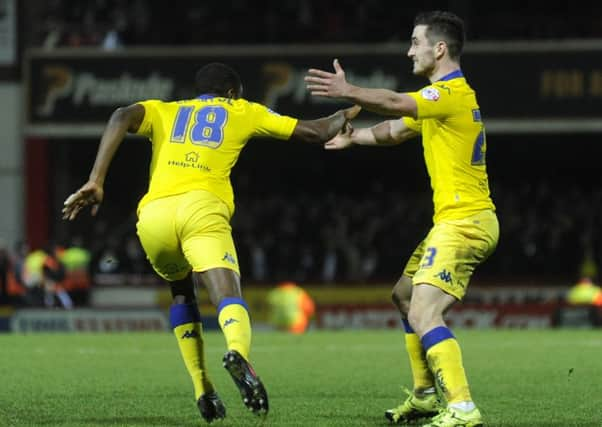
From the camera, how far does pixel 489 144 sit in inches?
1188

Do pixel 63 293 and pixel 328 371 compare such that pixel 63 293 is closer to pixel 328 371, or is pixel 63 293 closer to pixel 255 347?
pixel 255 347

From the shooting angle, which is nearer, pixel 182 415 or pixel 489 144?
pixel 182 415

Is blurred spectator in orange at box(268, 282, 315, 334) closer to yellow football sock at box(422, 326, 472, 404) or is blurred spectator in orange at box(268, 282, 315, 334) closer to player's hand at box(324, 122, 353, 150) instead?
player's hand at box(324, 122, 353, 150)

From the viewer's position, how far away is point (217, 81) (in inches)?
313

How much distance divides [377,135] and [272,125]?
837 millimetres

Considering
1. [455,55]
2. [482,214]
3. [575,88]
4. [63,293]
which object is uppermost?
[455,55]

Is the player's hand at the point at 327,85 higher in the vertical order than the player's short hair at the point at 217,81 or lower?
higher

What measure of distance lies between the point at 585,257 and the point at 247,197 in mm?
7683

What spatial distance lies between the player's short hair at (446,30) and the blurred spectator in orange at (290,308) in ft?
51.6

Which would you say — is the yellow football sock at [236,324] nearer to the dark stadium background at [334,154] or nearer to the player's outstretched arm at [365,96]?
the player's outstretched arm at [365,96]

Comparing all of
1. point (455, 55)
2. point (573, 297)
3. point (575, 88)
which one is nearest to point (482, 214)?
point (455, 55)

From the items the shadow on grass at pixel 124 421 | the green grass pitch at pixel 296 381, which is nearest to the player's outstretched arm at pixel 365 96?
the green grass pitch at pixel 296 381

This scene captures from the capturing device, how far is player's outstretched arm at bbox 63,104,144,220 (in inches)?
293

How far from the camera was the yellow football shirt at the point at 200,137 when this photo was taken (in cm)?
766
